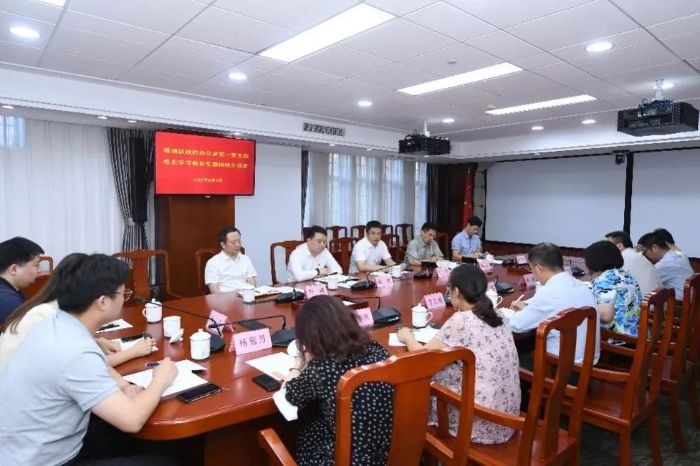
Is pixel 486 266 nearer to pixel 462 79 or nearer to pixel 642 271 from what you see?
pixel 642 271

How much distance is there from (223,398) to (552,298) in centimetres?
160

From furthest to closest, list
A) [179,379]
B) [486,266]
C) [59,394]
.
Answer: [486,266], [179,379], [59,394]

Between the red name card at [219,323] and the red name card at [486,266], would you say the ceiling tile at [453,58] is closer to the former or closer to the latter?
the red name card at [486,266]

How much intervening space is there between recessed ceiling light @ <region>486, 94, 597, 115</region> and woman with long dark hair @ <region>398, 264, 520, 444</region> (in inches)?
139

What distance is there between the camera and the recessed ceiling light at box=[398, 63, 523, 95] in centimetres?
354

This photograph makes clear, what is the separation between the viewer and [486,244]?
A: 8.36 metres

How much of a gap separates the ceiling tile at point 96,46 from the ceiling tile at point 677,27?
320 cm

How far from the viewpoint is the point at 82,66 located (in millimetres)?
3539

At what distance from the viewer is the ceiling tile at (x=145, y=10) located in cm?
240

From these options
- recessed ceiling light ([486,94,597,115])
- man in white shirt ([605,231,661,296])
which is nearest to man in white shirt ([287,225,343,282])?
man in white shirt ([605,231,661,296])

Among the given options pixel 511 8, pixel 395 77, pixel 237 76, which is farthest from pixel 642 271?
pixel 237 76

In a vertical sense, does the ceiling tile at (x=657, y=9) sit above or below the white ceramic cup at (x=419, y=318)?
above

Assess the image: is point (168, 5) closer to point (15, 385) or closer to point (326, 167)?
point (15, 385)

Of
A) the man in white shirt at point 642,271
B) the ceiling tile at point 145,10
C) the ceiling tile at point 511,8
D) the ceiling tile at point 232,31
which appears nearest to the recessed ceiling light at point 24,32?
the ceiling tile at point 145,10
